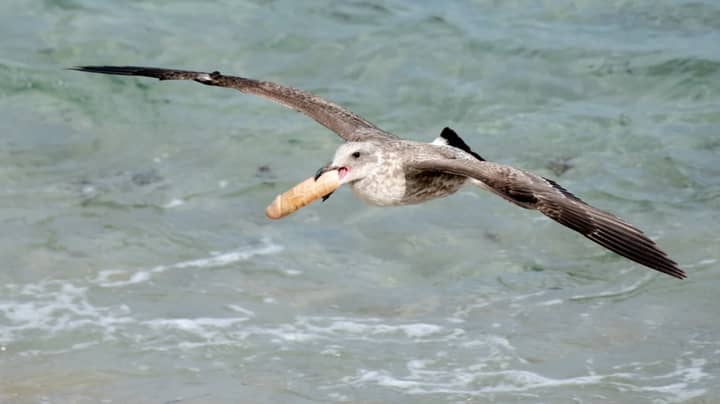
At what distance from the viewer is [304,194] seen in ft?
19.9

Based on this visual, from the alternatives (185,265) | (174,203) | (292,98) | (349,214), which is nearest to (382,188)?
(292,98)

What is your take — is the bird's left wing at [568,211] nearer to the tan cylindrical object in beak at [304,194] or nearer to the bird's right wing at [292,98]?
the tan cylindrical object in beak at [304,194]

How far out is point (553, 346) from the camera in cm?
722

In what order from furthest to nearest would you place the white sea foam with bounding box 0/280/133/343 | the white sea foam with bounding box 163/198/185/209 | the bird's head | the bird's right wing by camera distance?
the white sea foam with bounding box 163/198/185/209 < the white sea foam with bounding box 0/280/133/343 < the bird's right wing < the bird's head

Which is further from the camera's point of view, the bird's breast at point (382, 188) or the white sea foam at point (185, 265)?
the white sea foam at point (185, 265)

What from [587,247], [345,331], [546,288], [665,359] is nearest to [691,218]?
[587,247]

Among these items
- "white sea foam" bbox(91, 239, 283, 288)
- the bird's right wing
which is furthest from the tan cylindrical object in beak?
"white sea foam" bbox(91, 239, 283, 288)

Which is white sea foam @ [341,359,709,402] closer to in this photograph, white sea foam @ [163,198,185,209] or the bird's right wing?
the bird's right wing

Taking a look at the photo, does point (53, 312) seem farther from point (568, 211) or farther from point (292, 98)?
point (568, 211)

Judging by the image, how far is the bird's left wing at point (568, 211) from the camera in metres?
5.56

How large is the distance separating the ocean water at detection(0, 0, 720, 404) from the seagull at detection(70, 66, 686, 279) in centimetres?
115

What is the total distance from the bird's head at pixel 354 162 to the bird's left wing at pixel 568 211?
1.29 feet

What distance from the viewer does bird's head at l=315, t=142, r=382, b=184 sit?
6172 millimetres

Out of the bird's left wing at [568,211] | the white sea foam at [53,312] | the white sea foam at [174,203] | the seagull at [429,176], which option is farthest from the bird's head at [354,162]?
the white sea foam at [174,203]
